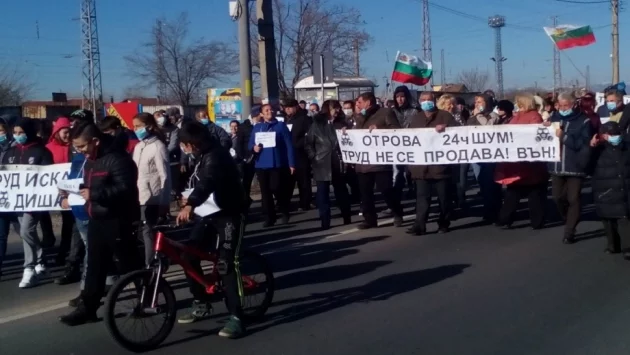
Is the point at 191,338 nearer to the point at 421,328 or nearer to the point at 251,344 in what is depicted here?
the point at 251,344

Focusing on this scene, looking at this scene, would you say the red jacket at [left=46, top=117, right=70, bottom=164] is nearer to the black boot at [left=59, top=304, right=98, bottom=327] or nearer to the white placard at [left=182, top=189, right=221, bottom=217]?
the black boot at [left=59, top=304, right=98, bottom=327]

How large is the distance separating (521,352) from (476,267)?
3131mm

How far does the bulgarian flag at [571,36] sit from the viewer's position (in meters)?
20.8

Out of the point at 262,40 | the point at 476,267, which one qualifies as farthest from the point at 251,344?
the point at 262,40

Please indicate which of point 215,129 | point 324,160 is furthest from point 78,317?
point 215,129

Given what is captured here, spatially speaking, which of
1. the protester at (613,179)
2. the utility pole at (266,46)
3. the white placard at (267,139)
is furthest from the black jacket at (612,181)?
the utility pole at (266,46)

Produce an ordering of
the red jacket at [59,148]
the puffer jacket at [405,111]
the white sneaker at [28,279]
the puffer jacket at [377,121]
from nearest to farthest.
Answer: the white sneaker at [28,279]
the red jacket at [59,148]
the puffer jacket at [377,121]
the puffer jacket at [405,111]

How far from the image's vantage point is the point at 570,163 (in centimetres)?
1033

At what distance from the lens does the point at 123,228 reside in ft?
23.5

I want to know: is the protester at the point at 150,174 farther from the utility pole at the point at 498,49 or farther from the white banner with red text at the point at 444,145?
the utility pole at the point at 498,49

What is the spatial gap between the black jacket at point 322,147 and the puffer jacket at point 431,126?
1.09 m

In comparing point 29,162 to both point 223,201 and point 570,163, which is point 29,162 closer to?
point 223,201

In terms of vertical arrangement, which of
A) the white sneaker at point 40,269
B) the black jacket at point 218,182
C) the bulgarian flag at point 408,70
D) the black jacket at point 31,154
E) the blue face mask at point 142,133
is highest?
the bulgarian flag at point 408,70

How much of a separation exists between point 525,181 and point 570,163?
4.00ft
